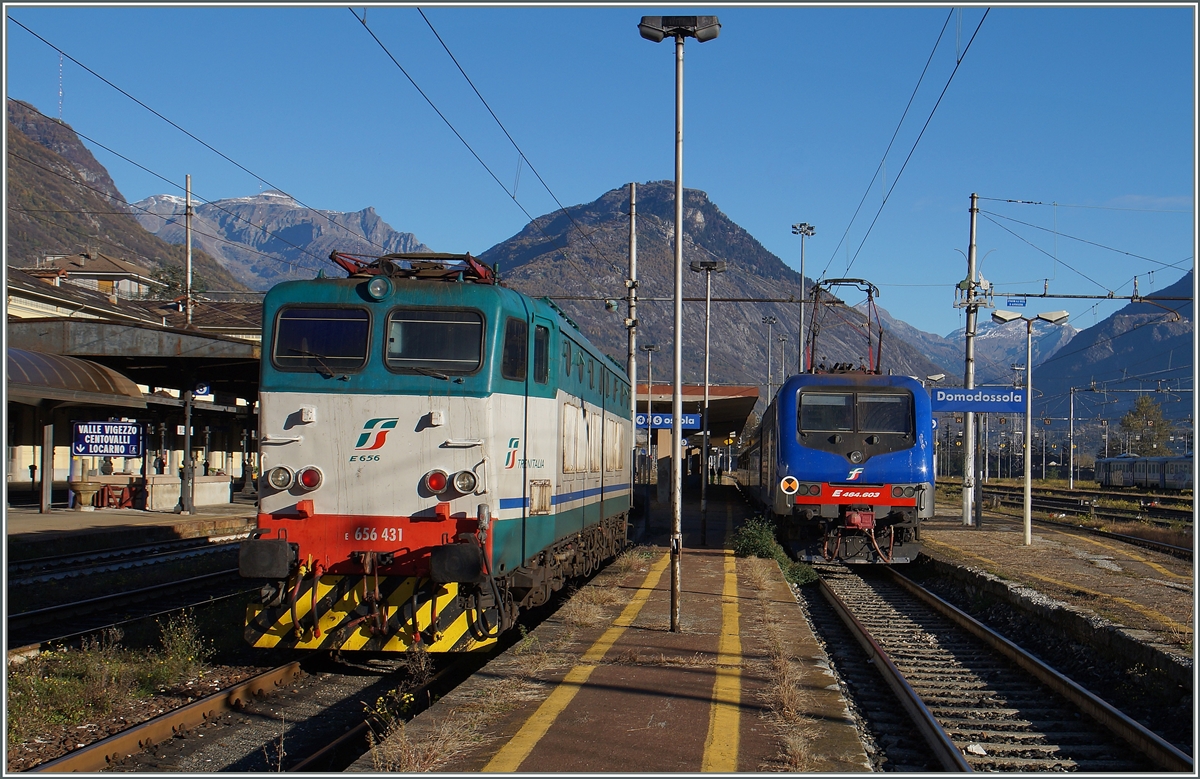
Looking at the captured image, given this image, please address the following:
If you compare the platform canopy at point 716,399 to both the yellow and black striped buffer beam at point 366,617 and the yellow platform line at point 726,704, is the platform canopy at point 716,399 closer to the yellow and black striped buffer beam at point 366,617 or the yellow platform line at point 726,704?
the yellow platform line at point 726,704

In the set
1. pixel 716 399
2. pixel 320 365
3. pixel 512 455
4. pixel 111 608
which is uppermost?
pixel 716 399

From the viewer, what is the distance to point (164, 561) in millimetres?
17641

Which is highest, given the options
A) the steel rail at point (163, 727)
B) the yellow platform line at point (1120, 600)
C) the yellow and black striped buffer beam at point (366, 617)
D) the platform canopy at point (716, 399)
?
the platform canopy at point (716, 399)

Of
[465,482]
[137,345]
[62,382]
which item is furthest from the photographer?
[137,345]

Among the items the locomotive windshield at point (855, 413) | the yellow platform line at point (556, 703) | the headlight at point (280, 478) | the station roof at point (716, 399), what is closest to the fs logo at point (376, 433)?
the headlight at point (280, 478)

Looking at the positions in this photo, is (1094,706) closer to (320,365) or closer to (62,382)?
(320,365)

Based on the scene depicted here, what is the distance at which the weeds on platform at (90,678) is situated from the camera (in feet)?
24.6

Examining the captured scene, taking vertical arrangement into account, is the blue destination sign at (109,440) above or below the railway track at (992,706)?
above

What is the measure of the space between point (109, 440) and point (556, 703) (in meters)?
20.1

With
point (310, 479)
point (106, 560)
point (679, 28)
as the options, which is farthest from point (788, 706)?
point (106, 560)

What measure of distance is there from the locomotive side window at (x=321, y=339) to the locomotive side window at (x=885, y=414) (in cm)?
1019

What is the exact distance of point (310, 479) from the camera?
9055 millimetres

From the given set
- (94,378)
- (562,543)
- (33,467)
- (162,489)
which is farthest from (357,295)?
(33,467)

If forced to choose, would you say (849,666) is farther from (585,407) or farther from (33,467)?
(33,467)
